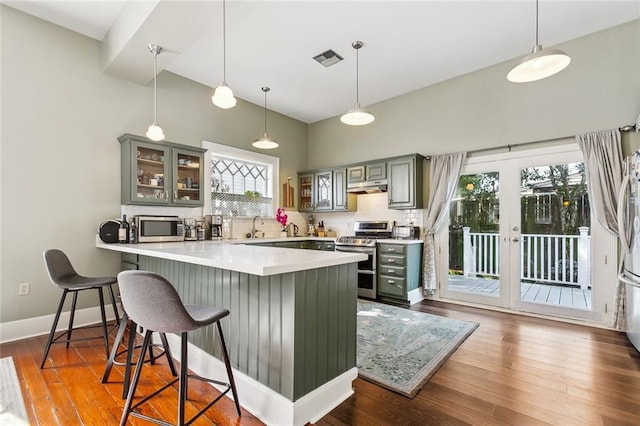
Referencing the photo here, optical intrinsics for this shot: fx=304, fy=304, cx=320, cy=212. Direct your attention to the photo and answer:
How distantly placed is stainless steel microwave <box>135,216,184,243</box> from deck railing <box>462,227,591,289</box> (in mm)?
4011

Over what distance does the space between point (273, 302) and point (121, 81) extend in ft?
12.1

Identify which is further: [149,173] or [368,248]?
[368,248]

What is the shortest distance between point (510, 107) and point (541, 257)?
6.45ft

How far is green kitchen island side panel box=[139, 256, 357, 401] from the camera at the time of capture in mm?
1709

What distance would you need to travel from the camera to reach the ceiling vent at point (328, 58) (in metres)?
3.81

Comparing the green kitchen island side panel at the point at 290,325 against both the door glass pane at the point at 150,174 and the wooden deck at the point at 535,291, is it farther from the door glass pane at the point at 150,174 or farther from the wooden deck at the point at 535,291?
the wooden deck at the point at 535,291

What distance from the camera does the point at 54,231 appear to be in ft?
10.9

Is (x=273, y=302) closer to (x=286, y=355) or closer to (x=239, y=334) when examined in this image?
(x=286, y=355)

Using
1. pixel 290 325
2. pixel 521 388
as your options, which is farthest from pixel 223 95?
pixel 521 388

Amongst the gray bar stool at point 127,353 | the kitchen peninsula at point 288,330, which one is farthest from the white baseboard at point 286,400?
the gray bar stool at point 127,353

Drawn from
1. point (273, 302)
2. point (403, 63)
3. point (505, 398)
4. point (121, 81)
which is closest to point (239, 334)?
point (273, 302)

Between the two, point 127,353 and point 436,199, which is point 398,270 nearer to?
point 436,199

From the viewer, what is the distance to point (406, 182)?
4.68m

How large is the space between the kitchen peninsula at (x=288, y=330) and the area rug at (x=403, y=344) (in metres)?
0.38
